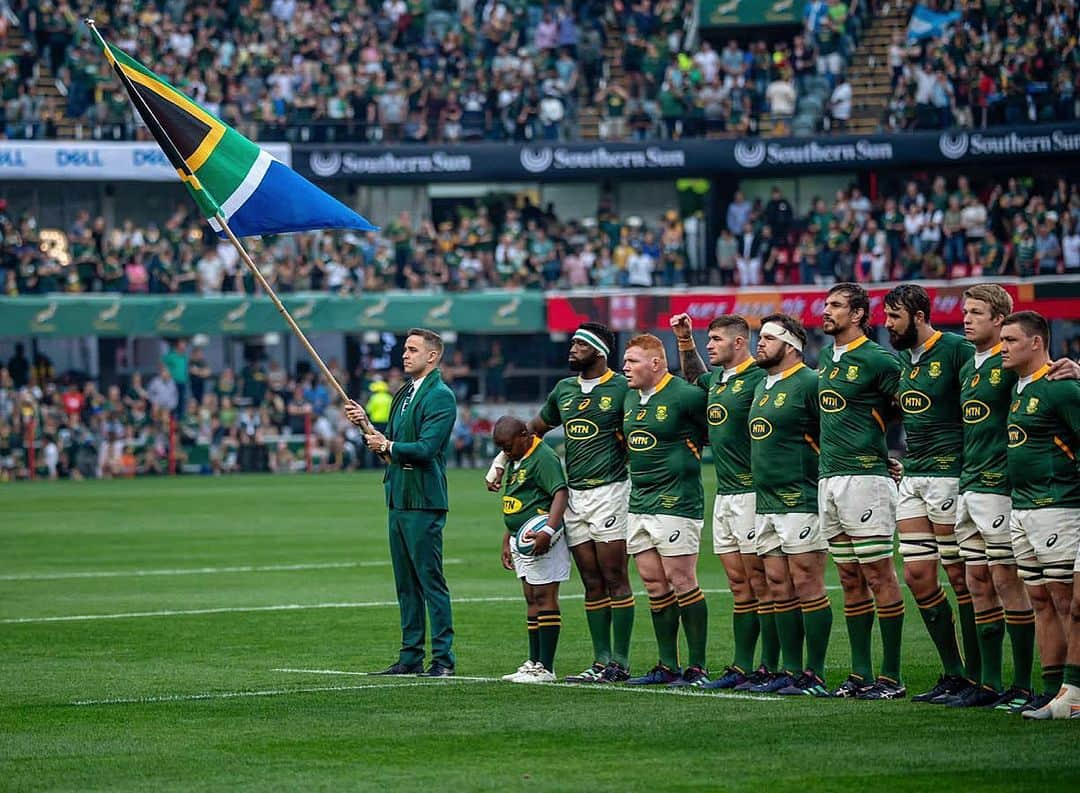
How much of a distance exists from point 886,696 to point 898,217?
34.1 meters

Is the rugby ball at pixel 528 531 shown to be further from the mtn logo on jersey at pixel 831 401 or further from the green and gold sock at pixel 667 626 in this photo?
the mtn logo on jersey at pixel 831 401

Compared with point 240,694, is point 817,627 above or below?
above

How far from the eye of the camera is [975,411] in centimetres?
1127

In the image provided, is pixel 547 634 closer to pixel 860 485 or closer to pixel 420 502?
pixel 420 502

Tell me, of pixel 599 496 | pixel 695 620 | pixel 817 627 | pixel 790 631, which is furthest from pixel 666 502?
pixel 817 627

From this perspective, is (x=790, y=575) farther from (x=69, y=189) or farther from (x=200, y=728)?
(x=69, y=189)

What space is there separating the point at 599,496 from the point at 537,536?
0.53 m

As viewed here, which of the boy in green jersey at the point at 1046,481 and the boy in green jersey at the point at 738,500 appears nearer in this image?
the boy in green jersey at the point at 1046,481

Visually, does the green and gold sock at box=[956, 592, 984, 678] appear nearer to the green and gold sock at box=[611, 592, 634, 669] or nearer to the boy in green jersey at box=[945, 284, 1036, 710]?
the boy in green jersey at box=[945, 284, 1036, 710]

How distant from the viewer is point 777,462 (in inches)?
478

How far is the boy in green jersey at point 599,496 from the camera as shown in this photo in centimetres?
1302

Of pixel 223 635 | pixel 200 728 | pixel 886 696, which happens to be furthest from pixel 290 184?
pixel 886 696

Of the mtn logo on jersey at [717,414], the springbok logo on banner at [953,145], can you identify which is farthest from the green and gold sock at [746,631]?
the springbok logo on banner at [953,145]

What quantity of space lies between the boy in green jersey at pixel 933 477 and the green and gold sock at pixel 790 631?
2.76 feet
